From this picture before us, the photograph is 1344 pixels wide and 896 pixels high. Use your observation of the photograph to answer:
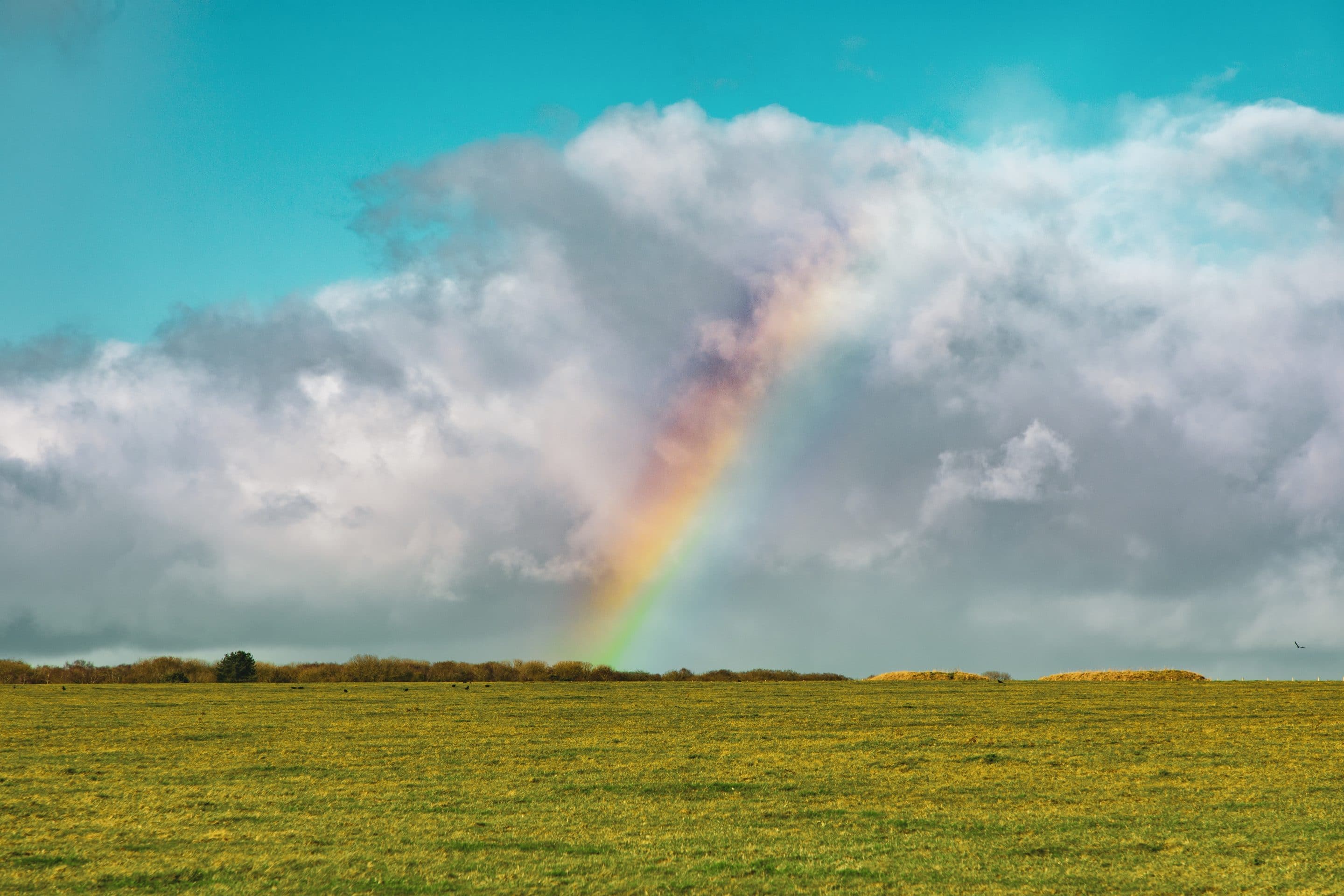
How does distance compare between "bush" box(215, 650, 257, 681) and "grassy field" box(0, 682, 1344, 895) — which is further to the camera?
"bush" box(215, 650, 257, 681)

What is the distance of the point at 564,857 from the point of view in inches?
336

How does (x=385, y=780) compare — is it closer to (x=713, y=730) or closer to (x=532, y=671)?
(x=713, y=730)

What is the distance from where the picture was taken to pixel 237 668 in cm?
5194

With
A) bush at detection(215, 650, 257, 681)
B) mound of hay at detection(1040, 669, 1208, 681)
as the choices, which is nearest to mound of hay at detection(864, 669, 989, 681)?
mound of hay at detection(1040, 669, 1208, 681)

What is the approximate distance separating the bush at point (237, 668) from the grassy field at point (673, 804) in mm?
29461

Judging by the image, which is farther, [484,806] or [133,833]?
[484,806]

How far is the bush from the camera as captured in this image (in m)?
51.6

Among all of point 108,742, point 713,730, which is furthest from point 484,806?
point 108,742

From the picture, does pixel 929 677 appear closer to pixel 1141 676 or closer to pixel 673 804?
pixel 1141 676

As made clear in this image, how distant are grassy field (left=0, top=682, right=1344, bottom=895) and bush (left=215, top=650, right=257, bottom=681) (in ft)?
96.7

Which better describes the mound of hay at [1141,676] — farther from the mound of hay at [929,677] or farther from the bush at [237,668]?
the bush at [237,668]

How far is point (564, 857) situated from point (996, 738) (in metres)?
11.7

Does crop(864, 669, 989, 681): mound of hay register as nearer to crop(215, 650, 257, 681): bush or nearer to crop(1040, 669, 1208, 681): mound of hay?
crop(1040, 669, 1208, 681): mound of hay

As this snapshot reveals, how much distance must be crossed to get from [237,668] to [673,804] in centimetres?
4684
